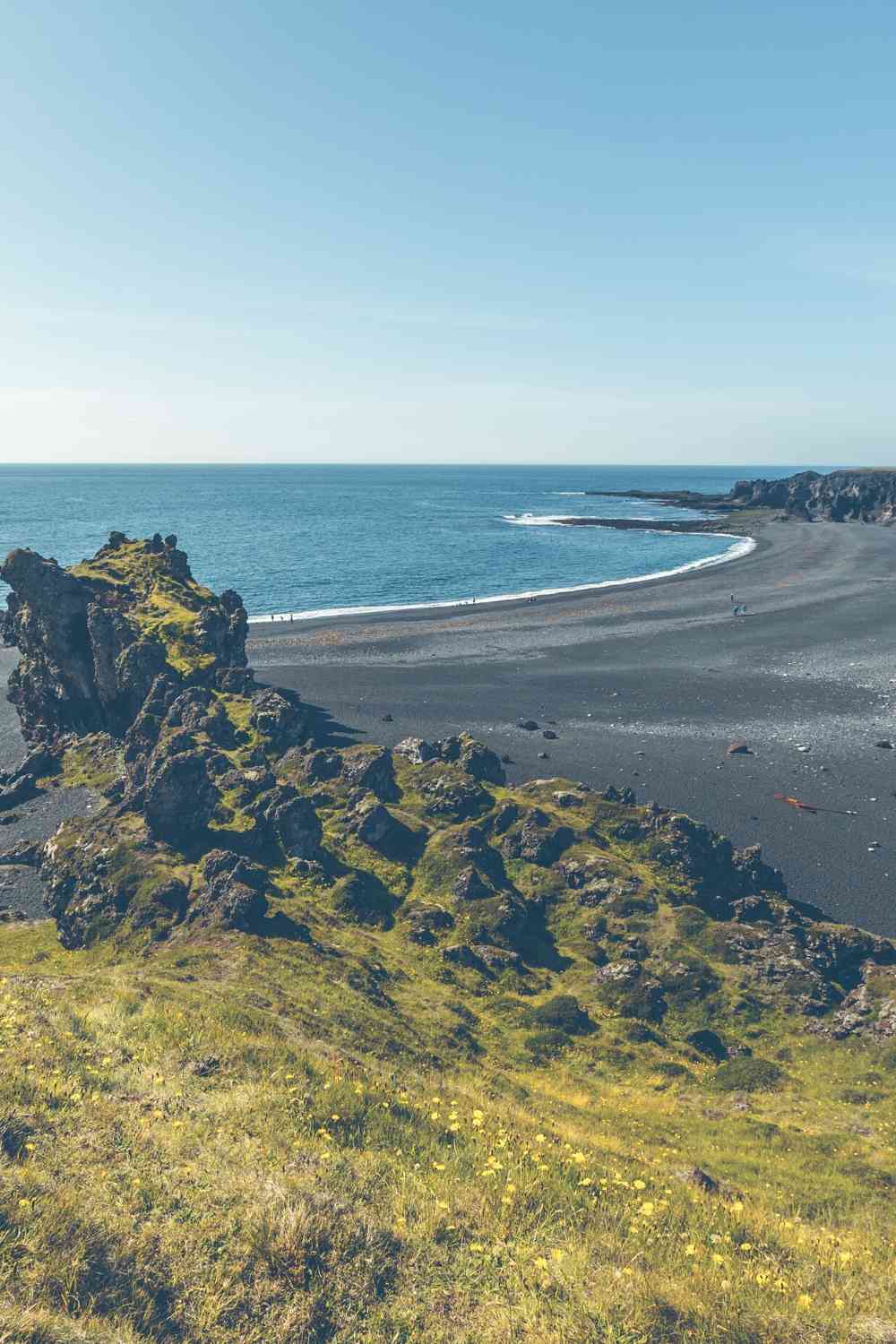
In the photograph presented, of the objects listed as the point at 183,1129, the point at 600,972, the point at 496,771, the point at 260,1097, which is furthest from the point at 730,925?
the point at 183,1129

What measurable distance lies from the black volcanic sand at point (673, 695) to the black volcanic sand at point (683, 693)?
0.21 metres

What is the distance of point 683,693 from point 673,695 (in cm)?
131

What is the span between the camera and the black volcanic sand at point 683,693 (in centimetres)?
4406

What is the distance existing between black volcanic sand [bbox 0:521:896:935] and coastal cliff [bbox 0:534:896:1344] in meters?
7.74

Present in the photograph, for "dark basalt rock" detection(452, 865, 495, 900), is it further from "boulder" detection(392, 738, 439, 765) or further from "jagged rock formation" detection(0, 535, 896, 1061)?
"boulder" detection(392, 738, 439, 765)

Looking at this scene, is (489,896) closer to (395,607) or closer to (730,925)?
(730,925)

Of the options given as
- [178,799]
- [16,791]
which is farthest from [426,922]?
[16,791]

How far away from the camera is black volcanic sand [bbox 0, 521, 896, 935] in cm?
4356

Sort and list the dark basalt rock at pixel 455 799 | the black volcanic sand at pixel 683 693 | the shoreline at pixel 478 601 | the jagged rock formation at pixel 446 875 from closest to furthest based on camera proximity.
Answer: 1. the jagged rock formation at pixel 446 875
2. the dark basalt rock at pixel 455 799
3. the black volcanic sand at pixel 683 693
4. the shoreline at pixel 478 601

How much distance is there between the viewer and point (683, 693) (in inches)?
2667

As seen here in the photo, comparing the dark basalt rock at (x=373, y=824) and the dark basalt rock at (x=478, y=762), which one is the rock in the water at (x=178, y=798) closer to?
the dark basalt rock at (x=373, y=824)

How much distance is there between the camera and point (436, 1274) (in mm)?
11453

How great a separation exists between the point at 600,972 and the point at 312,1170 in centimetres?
1872

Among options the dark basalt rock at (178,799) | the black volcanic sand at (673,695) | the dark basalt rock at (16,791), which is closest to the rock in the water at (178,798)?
the dark basalt rock at (178,799)
